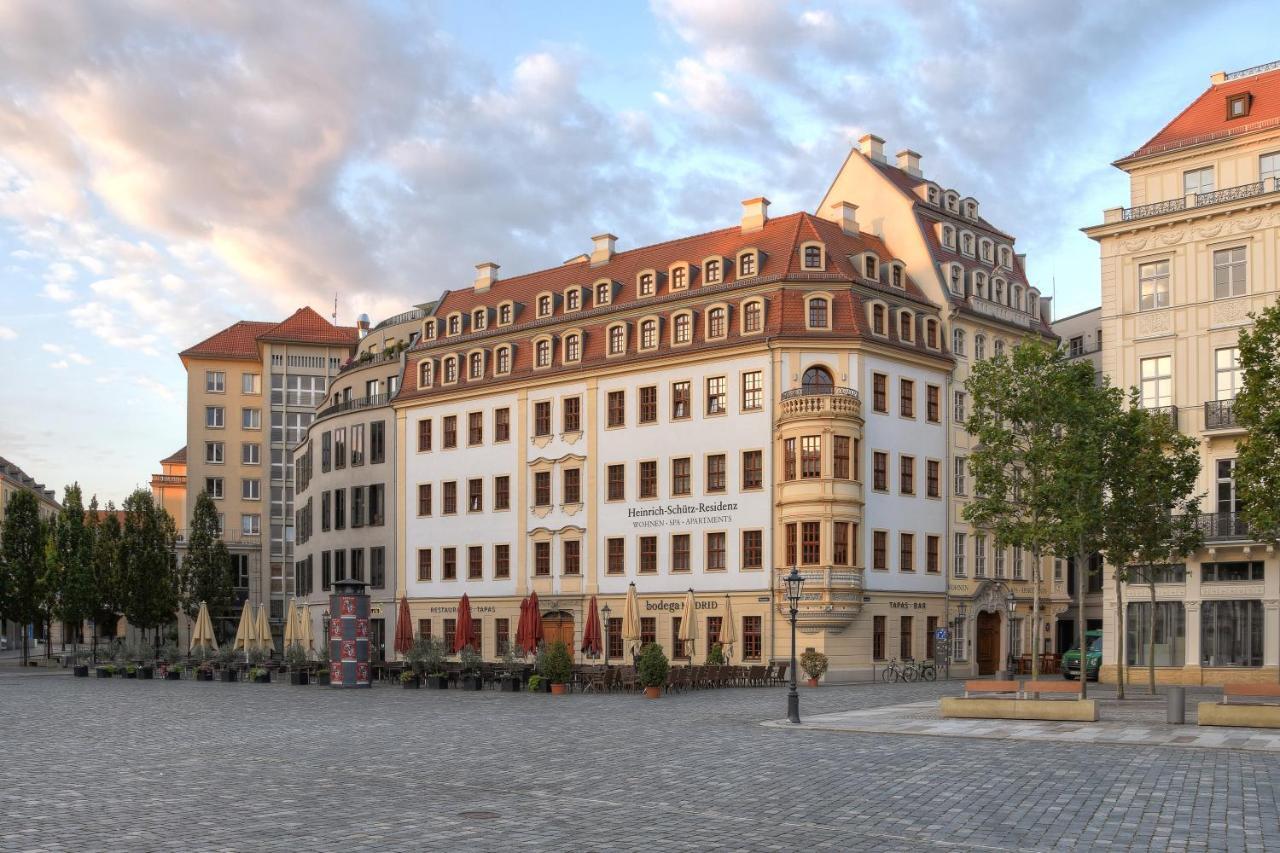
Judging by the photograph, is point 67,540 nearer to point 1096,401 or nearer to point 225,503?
point 225,503

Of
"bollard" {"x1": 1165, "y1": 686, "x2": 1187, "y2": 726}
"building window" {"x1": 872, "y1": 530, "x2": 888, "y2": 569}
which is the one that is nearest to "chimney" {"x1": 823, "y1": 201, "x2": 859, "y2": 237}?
"building window" {"x1": 872, "y1": 530, "x2": 888, "y2": 569}

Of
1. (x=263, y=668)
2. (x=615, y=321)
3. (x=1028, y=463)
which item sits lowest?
(x=263, y=668)

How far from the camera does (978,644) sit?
63.4 metres

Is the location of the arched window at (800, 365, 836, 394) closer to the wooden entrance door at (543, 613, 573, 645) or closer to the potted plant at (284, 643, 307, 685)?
the wooden entrance door at (543, 613, 573, 645)

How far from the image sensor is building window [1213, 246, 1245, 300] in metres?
48.1

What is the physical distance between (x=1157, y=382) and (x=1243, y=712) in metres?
22.2

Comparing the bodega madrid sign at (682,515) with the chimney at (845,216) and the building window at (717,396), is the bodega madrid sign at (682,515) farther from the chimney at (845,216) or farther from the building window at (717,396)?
the chimney at (845,216)

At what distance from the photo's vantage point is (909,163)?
69938 mm

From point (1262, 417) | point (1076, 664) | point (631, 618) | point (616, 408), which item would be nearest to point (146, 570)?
point (616, 408)

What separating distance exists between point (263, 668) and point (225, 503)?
2150 inches

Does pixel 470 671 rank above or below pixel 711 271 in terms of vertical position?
below

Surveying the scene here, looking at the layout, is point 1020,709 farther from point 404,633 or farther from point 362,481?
point 362,481

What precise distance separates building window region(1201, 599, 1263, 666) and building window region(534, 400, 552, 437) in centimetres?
3020

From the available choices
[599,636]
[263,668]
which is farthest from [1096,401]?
[263,668]
